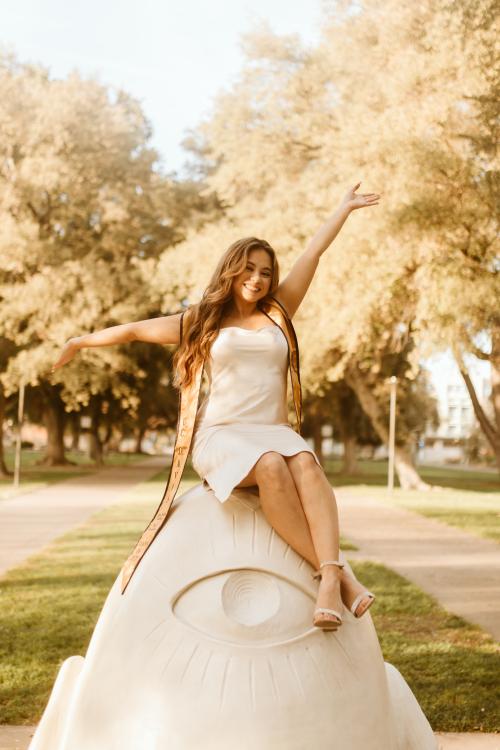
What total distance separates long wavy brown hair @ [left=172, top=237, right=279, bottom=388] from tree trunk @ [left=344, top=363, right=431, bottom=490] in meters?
26.1

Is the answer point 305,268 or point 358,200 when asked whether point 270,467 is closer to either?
point 305,268

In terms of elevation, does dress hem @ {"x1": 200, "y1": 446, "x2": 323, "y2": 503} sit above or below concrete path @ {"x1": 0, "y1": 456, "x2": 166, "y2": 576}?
above

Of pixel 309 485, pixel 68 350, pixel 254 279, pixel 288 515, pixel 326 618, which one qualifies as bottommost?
pixel 326 618

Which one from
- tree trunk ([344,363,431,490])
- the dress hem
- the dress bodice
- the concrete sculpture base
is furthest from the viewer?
tree trunk ([344,363,431,490])

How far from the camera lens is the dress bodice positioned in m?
3.65

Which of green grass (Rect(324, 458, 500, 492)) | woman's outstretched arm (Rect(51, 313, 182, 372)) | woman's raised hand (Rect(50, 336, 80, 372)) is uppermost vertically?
woman's outstretched arm (Rect(51, 313, 182, 372))

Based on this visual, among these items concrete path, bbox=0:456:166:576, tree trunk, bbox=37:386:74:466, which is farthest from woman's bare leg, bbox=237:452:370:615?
tree trunk, bbox=37:386:74:466

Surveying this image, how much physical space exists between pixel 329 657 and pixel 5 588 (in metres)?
7.55

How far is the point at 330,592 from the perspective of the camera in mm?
3145

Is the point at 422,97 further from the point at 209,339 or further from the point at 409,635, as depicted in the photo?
the point at 209,339

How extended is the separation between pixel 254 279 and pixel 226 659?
1.58 m

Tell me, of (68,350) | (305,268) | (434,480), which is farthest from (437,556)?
(434,480)

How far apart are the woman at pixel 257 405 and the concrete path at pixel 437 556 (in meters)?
5.28

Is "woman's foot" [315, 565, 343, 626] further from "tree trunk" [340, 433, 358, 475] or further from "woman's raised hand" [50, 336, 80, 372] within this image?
"tree trunk" [340, 433, 358, 475]
